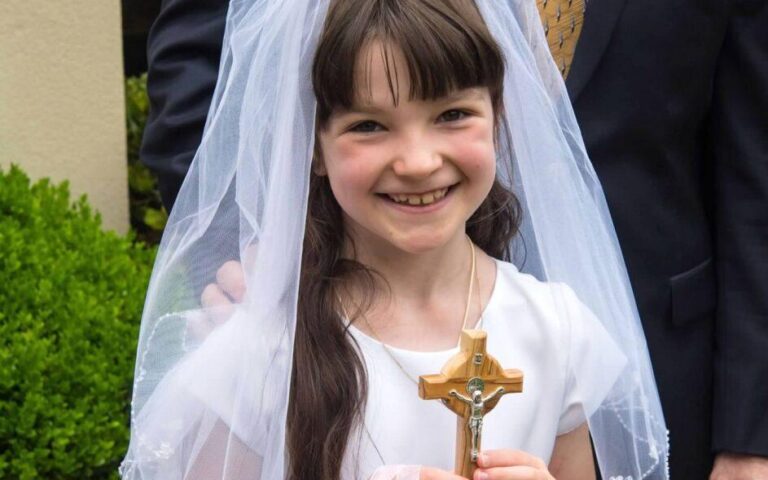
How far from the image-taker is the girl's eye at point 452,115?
Answer: 2282mm

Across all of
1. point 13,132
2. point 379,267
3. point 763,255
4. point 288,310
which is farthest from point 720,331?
point 13,132

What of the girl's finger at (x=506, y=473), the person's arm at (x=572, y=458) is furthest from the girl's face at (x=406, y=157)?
the person's arm at (x=572, y=458)

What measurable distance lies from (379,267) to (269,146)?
0.30 m

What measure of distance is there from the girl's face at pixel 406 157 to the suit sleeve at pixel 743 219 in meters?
0.85

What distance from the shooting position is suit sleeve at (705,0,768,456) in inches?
115

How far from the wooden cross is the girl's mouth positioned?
233 mm

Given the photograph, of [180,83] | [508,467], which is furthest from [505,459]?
[180,83]

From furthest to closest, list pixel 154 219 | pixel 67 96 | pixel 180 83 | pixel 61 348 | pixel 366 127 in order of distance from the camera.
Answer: pixel 154 219
pixel 67 96
pixel 61 348
pixel 180 83
pixel 366 127

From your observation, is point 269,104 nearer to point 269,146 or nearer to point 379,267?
point 269,146

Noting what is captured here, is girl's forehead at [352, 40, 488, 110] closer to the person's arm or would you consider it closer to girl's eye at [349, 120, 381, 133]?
girl's eye at [349, 120, 381, 133]

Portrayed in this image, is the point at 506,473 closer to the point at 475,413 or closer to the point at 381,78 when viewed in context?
the point at 475,413

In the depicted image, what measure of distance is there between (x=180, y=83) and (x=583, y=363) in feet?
3.85

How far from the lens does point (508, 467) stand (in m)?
2.15

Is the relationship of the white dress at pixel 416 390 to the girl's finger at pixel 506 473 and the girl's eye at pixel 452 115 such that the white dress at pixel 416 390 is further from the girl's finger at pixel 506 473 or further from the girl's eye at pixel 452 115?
the girl's eye at pixel 452 115
